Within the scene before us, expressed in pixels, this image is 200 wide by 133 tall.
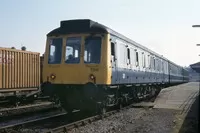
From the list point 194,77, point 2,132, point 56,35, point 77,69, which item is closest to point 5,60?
point 56,35

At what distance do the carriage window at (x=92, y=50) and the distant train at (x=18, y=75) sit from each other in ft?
22.3

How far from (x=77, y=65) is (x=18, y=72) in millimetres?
7805

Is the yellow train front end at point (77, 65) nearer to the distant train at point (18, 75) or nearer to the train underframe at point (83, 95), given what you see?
the train underframe at point (83, 95)

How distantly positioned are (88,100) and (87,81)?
0.70m

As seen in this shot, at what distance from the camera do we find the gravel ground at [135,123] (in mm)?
9617

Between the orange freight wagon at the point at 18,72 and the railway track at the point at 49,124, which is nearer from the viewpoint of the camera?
the railway track at the point at 49,124

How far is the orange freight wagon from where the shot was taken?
16925 mm

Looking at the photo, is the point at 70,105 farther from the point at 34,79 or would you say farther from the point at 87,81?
the point at 34,79

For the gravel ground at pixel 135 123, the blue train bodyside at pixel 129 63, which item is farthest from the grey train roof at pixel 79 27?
the gravel ground at pixel 135 123

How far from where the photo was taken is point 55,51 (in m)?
12.1

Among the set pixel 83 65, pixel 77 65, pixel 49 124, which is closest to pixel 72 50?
pixel 77 65

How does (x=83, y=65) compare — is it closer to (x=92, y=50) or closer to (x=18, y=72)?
(x=92, y=50)

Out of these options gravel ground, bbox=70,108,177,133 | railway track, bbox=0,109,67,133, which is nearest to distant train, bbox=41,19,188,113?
gravel ground, bbox=70,108,177,133

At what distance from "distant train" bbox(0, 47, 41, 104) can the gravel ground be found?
23.0ft
